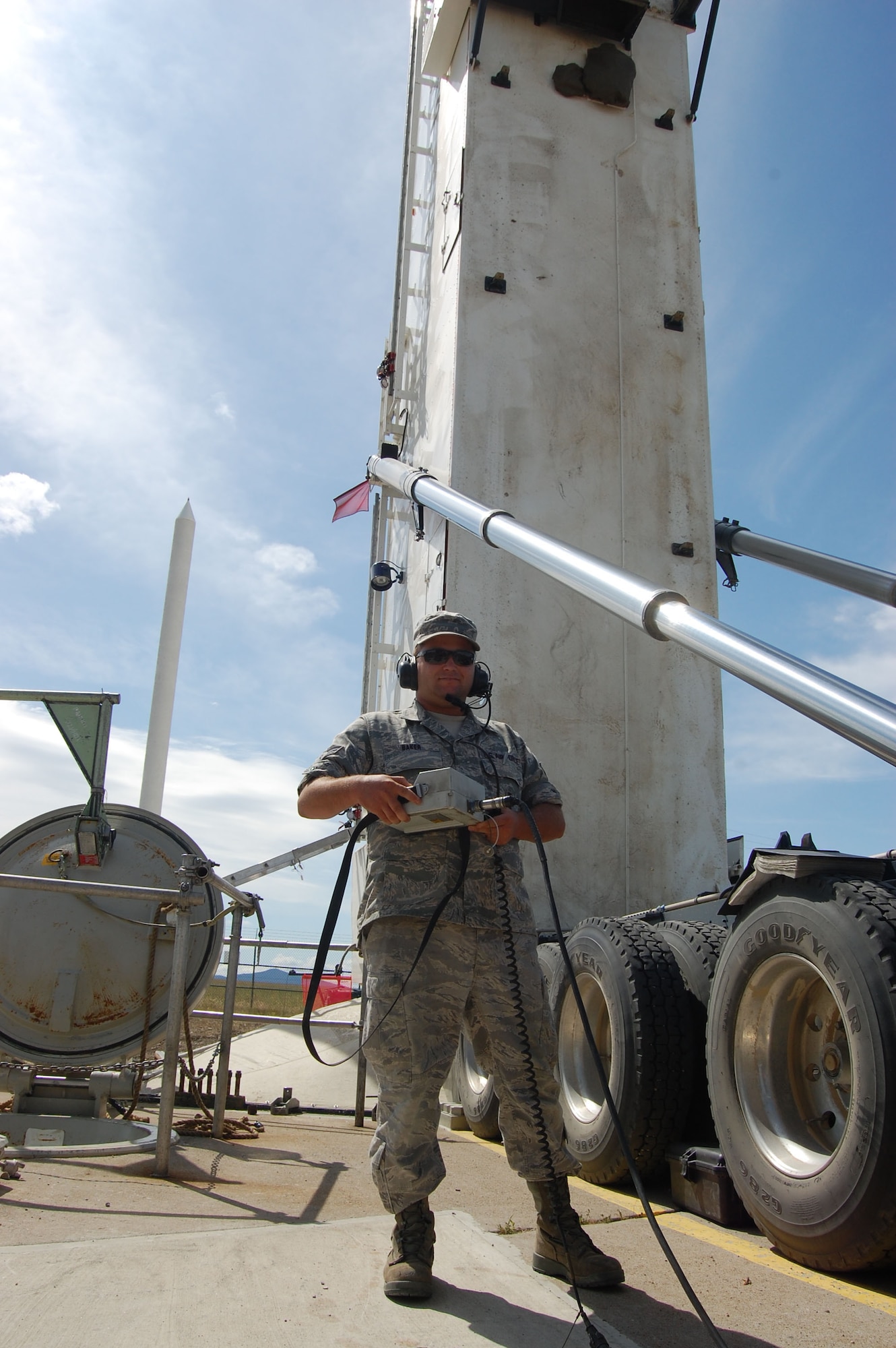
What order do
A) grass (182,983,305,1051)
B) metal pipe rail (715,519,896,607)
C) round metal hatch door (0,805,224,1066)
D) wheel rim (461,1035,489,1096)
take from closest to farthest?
1. round metal hatch door (0,805,224,1066)
2. wheel rim (461,1035,489,1096)
3. metal pipe rail (715,519,896,607)
4. grass (182,983,305,1051)

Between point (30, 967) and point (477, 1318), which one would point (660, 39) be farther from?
point (477, 1318)

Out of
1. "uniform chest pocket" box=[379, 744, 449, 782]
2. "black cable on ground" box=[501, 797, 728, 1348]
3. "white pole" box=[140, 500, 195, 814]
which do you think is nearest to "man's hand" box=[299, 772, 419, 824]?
"uniform chest pocket" box=[379, 744, 449, 782]

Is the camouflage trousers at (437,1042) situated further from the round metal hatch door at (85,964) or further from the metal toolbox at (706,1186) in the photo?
the round metal hatch door at (85,964)

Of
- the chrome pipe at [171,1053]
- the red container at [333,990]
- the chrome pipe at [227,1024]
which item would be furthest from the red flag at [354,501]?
the chrome pipe at [171,1053]

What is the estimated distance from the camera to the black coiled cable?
2500 millimetres

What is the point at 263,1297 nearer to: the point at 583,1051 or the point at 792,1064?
the point at 792,1064

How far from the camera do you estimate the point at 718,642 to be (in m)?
2.90

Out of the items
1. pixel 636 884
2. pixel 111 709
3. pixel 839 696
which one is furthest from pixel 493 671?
pixel 839 696

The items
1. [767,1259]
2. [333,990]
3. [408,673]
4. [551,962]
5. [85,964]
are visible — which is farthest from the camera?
[333,990]

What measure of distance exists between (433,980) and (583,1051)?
7.06ft

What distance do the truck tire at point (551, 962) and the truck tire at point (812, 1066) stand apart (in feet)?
5.23

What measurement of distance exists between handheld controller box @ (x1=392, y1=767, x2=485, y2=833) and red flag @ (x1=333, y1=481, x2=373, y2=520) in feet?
30.8

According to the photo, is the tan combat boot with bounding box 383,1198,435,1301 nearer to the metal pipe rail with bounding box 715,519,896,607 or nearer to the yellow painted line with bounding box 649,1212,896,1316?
the yellow painted line with bounding box 649,1212,896,1316

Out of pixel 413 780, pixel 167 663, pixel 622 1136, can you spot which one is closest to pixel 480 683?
pixel 413 780
